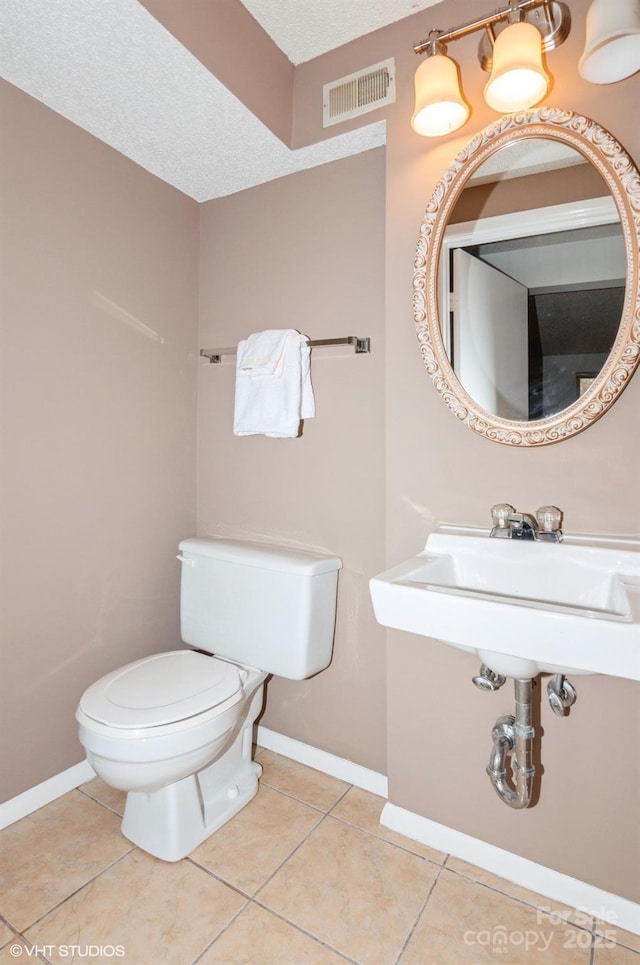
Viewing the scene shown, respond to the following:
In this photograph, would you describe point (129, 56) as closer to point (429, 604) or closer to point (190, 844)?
point (429, 604)

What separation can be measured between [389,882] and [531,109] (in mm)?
2006

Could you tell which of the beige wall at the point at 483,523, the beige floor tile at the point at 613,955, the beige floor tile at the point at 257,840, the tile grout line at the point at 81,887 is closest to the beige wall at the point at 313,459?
the beige wall at the point at 483,523

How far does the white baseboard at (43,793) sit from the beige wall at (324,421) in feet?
2.13

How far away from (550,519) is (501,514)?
0.37 feet

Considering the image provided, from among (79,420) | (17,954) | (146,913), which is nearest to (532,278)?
(79,420)

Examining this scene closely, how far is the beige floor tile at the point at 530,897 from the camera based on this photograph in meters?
1.23

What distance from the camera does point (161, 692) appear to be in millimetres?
1428

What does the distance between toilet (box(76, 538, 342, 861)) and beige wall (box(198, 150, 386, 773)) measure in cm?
11

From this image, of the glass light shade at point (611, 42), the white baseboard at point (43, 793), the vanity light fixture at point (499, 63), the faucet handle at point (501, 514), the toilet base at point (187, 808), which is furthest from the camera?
the white baseboard at point (43, 793)

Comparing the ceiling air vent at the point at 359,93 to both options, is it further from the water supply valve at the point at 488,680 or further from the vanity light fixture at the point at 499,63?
the water supply valve at the point at 488,680

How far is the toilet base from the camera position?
1397 mm

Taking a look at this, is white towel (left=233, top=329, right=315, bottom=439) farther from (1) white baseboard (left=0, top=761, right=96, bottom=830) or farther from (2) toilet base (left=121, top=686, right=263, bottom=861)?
(1) white baseboard (left=0, top=761, right=96, bottom=830)

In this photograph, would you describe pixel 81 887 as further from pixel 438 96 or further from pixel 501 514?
pixel 438 96

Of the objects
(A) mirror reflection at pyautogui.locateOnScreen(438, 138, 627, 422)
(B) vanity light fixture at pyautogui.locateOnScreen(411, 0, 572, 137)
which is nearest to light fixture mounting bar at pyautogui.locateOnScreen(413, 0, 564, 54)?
(B) vanity light fixture at pyautogui.locateOnScreen(411, 0, 572, 137)
